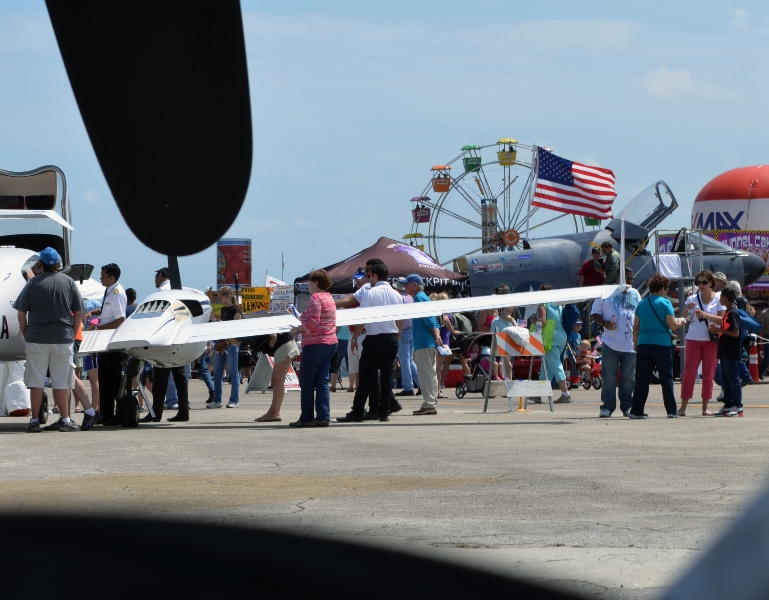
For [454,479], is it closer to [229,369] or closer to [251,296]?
[251,296]

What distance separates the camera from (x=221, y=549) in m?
0.69

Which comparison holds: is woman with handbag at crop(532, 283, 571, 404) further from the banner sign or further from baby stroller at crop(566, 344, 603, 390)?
the banner sign

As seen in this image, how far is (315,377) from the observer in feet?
35.8

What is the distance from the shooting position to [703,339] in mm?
12492

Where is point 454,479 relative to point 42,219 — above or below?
below

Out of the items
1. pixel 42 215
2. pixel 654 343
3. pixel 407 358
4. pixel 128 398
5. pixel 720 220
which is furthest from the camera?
pixel 720 220

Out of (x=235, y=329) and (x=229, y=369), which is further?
(x=229, y=369)

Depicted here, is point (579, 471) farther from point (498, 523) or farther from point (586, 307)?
point (586, 307)

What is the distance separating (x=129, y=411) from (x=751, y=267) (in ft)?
54.9

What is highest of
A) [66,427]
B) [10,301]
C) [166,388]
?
[10,301]

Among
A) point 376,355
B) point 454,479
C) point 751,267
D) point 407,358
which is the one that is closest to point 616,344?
point 376,355

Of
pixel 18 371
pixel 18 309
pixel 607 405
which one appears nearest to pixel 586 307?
pixel 607 405

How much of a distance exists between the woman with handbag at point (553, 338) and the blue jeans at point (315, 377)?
15.8 ft

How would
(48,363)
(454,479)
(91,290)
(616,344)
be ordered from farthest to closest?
1. (91,290)
2. (616,344)
3. (48,363)
4. (454,479)
